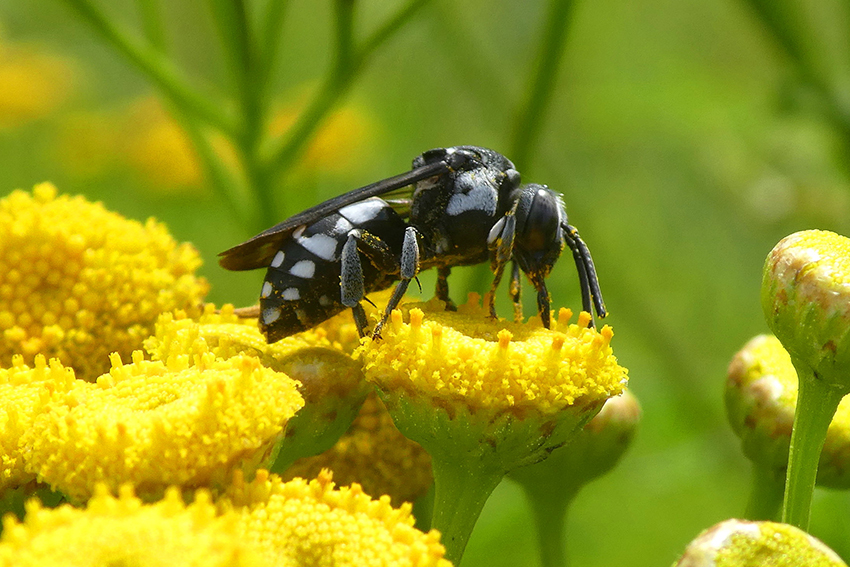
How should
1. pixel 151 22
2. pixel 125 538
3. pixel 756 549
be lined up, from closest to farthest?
pixel 125 538, pixel 756 549, pixel 151 22

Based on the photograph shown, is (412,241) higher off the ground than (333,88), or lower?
lower

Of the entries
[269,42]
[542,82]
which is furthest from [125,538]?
[542,82]

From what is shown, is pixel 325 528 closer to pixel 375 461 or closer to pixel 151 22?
pixel 375 461

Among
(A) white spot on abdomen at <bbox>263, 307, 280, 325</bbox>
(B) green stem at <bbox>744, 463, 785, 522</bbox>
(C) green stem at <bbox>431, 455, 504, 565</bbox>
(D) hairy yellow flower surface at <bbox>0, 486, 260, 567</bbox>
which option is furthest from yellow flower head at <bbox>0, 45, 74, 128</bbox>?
(D) hairy yellow flower surface at <bbox>0, 486, 260, 567</bbox>

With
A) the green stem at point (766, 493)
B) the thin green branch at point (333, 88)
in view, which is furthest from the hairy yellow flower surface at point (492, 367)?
the thin green branch at point (333, 88)

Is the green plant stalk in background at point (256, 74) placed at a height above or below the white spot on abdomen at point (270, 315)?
above

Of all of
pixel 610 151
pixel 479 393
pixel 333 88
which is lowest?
pixel 479 393

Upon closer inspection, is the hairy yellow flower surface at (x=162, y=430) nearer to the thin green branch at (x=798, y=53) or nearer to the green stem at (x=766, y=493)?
the green stem at (x=766, y=493)

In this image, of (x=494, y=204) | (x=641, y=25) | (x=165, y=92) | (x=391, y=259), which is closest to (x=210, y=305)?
(x=391, y=259)
